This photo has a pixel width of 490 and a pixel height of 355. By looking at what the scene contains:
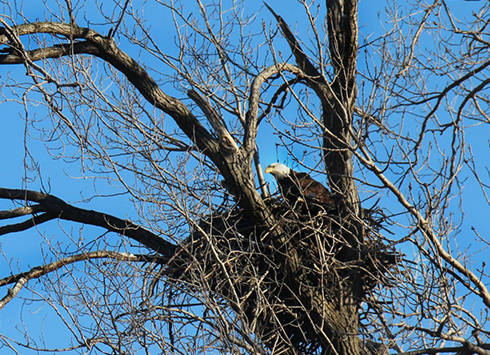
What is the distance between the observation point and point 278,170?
9508 millimetres

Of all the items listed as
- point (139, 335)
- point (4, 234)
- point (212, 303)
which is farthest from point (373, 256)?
point (4, 234)

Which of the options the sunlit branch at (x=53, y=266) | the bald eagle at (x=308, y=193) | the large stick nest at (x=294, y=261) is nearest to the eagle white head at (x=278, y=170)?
the bald eagle at (x=308, y=193)

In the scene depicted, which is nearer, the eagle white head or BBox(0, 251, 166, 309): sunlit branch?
BBox(0, 251, 166, 309): sunlit branch

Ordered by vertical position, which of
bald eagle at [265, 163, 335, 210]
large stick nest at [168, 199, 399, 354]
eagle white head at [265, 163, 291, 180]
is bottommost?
large stick nest at [168, 199, 399, 354]

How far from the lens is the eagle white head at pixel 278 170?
9.44 m

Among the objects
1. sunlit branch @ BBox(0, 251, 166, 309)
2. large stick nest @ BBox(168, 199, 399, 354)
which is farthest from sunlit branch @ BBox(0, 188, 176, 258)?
large stick nest @ BBox(168, 199, 399, 354)

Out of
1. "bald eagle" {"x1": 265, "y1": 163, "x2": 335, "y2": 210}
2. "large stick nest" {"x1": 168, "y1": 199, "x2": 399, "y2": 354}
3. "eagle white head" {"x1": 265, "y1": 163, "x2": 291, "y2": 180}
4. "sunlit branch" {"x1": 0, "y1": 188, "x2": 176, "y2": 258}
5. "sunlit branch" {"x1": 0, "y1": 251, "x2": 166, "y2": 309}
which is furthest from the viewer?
"eagle white head" {"x1": 265, "y1": 163, "x2": 291, "y2": 180}

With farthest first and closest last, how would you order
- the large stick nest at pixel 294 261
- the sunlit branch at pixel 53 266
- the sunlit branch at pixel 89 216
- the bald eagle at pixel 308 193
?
1. the sunlit branch at pixel 89 216
2. the bald eagle at pixel 308 193
3. the sunlit branch at pixel 53 266
4. the large stick nest at pixel 294 261

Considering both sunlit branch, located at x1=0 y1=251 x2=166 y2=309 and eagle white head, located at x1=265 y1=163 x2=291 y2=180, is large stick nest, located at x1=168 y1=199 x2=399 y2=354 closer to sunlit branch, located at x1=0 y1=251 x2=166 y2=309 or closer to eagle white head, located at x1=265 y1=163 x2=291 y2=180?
sunlit branch, located at x1=0 y1=251 x2=166 y2=309

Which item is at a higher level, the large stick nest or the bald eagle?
the bald eagle

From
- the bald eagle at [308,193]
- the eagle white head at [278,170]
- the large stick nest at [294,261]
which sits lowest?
the large stick nest at [294,261]

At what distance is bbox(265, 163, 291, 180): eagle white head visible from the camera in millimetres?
9438

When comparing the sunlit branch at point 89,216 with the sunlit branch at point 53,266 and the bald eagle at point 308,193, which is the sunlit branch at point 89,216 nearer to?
the sunlit branch at point 53,266

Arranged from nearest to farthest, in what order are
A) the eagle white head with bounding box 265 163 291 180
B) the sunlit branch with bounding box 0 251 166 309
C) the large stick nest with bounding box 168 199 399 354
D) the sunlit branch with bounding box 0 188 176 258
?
the large stick nest with bounding box 168 199 399 354, the sunlit branch with bounding box 0 251 166 309, the sunlit branch with bounding box 0 188 176 258, the eagle white head with bounding box 265 163 291 180
